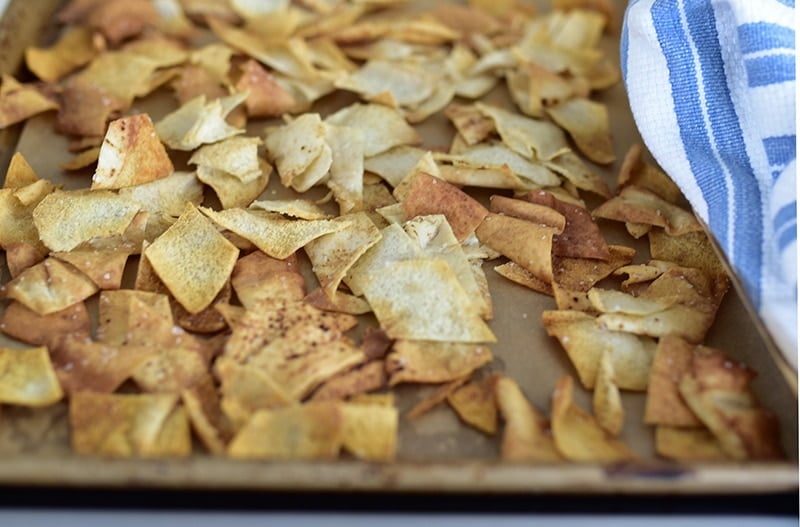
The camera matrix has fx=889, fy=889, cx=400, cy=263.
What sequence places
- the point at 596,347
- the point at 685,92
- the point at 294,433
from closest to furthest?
the point at 294,433, the point at 596,347, the point at 685,92

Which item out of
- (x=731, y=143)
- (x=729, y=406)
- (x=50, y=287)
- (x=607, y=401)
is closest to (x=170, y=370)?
(x=50, y=287)

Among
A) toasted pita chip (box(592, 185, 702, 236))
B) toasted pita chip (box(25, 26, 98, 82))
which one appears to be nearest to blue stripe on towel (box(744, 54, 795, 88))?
toasted pita chip (box(592, 185, 702, 236))

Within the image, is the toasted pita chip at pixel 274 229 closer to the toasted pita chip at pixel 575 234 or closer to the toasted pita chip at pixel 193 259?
the toasted pita chip at pixel 193 259

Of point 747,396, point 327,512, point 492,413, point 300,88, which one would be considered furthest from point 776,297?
point 300,88

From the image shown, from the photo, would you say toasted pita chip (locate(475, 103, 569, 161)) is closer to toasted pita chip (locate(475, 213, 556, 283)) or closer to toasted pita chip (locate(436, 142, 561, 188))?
toasted pita chip (locate(436, 142, 561, 188))

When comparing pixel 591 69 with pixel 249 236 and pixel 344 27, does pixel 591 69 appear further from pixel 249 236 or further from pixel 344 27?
pixel 249 236

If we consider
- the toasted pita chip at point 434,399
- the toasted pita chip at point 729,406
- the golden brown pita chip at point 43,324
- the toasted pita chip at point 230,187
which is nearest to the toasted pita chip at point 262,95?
the toasted pita chip at point 230,187

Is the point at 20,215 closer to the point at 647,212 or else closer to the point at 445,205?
the point at 445,205

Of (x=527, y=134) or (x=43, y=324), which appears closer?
(x=43, y=324)

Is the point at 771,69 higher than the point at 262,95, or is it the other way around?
the point at 771,69
